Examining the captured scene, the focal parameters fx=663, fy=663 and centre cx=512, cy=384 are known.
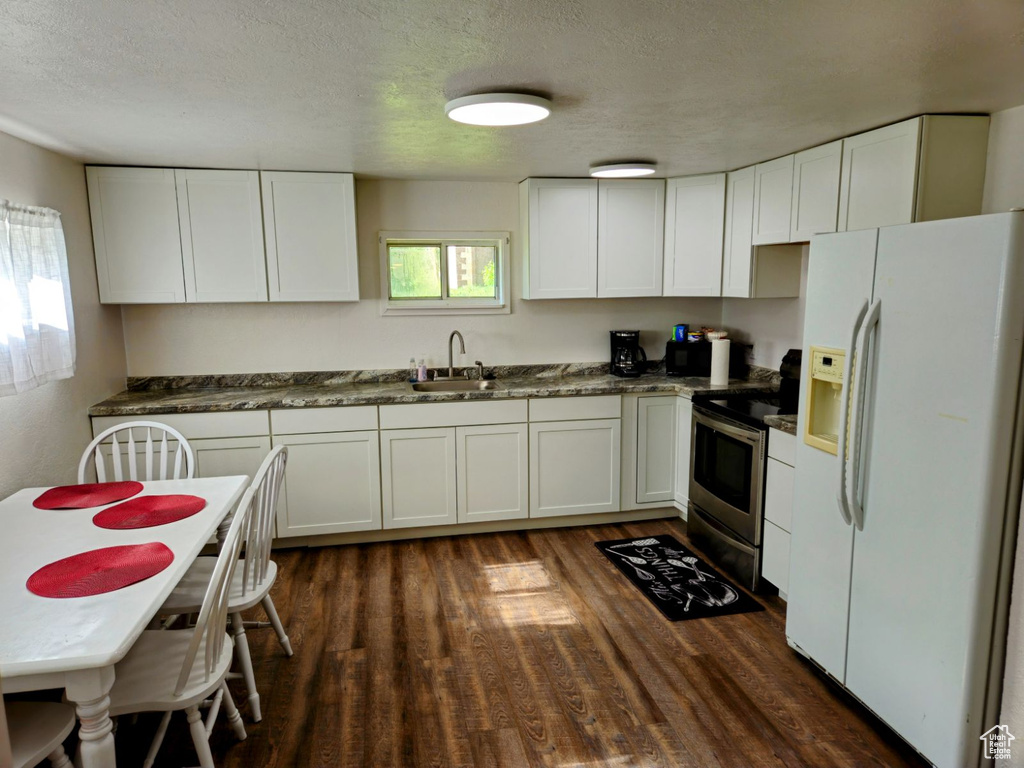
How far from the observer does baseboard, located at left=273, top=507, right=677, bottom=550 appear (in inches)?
155

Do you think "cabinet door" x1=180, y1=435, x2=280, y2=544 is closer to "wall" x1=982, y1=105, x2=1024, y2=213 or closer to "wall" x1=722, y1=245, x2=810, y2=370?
"wall" x1=722, y1=245, x2=810, y2=370

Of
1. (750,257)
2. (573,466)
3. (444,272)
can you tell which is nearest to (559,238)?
(444,272)

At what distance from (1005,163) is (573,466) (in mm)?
2553

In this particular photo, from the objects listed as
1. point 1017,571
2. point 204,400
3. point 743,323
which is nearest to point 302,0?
point 1017,571

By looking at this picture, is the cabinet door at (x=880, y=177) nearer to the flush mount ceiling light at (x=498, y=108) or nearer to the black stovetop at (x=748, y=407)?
the black stovetop at (x=748, y=407)

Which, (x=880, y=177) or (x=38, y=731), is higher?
(x=880, y=177)

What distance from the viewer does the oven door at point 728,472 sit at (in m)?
3.24

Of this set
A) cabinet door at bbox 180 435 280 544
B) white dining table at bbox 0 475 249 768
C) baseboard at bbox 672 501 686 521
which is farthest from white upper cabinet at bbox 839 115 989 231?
cabinet door at bbox 180 435 280 544

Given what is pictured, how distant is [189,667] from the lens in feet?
5.93

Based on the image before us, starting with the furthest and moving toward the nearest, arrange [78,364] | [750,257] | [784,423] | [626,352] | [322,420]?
[626,352], [750,257], [322,420], [78,364], [784,423]

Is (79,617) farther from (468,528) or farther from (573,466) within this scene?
(573,466)

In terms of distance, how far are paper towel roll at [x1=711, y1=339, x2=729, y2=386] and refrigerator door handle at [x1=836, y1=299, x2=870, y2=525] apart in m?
1.74

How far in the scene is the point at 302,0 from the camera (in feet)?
5.10

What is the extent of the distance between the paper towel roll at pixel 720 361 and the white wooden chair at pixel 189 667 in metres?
2.92
